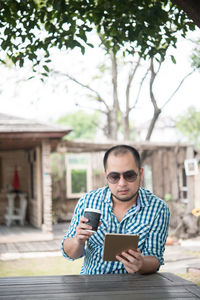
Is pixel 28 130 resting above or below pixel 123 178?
above

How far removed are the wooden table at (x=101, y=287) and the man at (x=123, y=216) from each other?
13 cm

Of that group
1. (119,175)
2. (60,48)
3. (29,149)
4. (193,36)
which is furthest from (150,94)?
(119,175)

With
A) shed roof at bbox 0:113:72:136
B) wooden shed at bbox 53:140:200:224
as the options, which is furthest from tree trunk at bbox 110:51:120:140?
shed roof at bbox 0:113:72:136

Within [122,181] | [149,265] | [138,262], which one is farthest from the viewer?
[122,181]

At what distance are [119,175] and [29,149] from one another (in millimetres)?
12127

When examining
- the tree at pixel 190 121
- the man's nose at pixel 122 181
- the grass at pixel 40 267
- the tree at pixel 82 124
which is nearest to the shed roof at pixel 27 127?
the grass at pixel 40 267

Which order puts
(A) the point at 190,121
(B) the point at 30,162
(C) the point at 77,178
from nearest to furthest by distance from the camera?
(B) the point at 30,162 < (C) the point at 77,178 < (A) the point at 190,121

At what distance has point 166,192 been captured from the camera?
13406 millimetres

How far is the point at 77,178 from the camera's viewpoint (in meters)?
17.1

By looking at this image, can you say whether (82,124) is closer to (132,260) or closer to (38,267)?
(38,267)

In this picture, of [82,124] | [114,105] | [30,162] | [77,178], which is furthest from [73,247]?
[82,124]

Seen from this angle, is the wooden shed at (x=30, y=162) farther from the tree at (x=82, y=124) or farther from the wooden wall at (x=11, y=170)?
the tree at (x=82, y=124)

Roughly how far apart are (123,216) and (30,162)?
472 inches

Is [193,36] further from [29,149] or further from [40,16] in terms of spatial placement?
[40,16]
